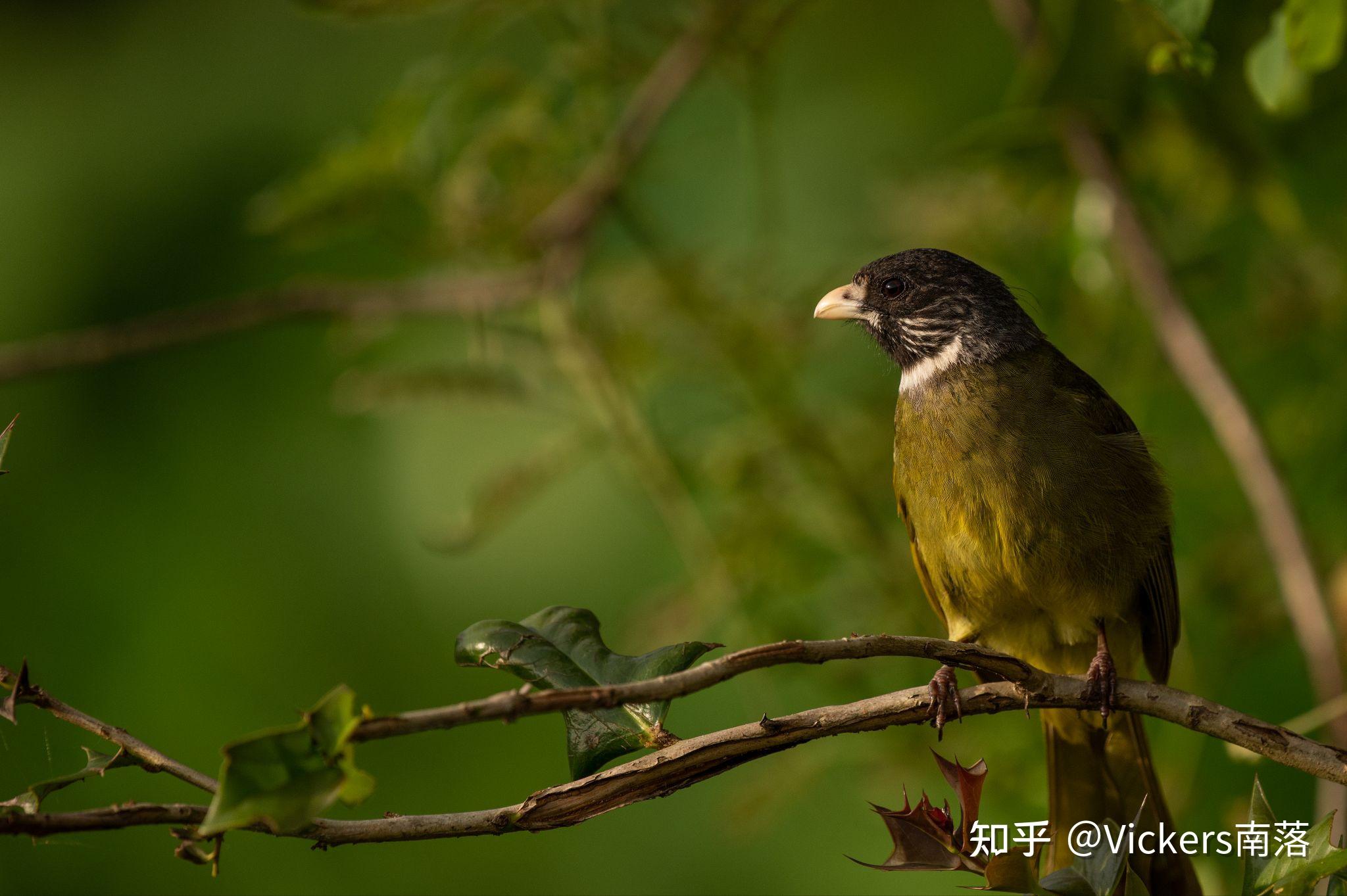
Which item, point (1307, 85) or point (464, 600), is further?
point (464, 600)

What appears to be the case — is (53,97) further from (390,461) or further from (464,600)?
(464,600)

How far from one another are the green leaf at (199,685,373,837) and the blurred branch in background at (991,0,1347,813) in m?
1.92

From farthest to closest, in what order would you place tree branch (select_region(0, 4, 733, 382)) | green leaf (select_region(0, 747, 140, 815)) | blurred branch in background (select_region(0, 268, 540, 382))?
1. tree branch (select_region(0, 4, 733, 382))
2. blurred branch in background (select_region(0, 268, 540, 382))
3. green leaf (select_region(0, 747, 140, 815))

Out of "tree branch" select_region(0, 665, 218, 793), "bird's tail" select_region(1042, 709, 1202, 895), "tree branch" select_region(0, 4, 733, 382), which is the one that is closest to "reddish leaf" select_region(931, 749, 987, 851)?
"tree branch" select_region(0, 665, 218, 793)

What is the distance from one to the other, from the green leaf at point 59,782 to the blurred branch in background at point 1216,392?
203cm

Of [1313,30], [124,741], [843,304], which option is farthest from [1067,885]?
[843,304]

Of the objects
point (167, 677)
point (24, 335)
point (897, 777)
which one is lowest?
point (897, 777)

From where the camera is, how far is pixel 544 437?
182 inches

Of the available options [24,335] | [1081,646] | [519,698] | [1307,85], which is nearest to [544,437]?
[24,335]

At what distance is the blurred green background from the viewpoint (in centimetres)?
281

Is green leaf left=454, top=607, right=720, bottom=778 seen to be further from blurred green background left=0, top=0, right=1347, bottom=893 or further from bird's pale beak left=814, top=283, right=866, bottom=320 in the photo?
bird's pale beak left=814, top=283, right=866, bottom=320

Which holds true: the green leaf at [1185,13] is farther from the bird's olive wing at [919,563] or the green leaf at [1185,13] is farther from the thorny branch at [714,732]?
the bird's olive wing at [919,563]

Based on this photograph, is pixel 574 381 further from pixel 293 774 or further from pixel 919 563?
pixel 293 774

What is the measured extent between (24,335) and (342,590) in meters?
1.50
